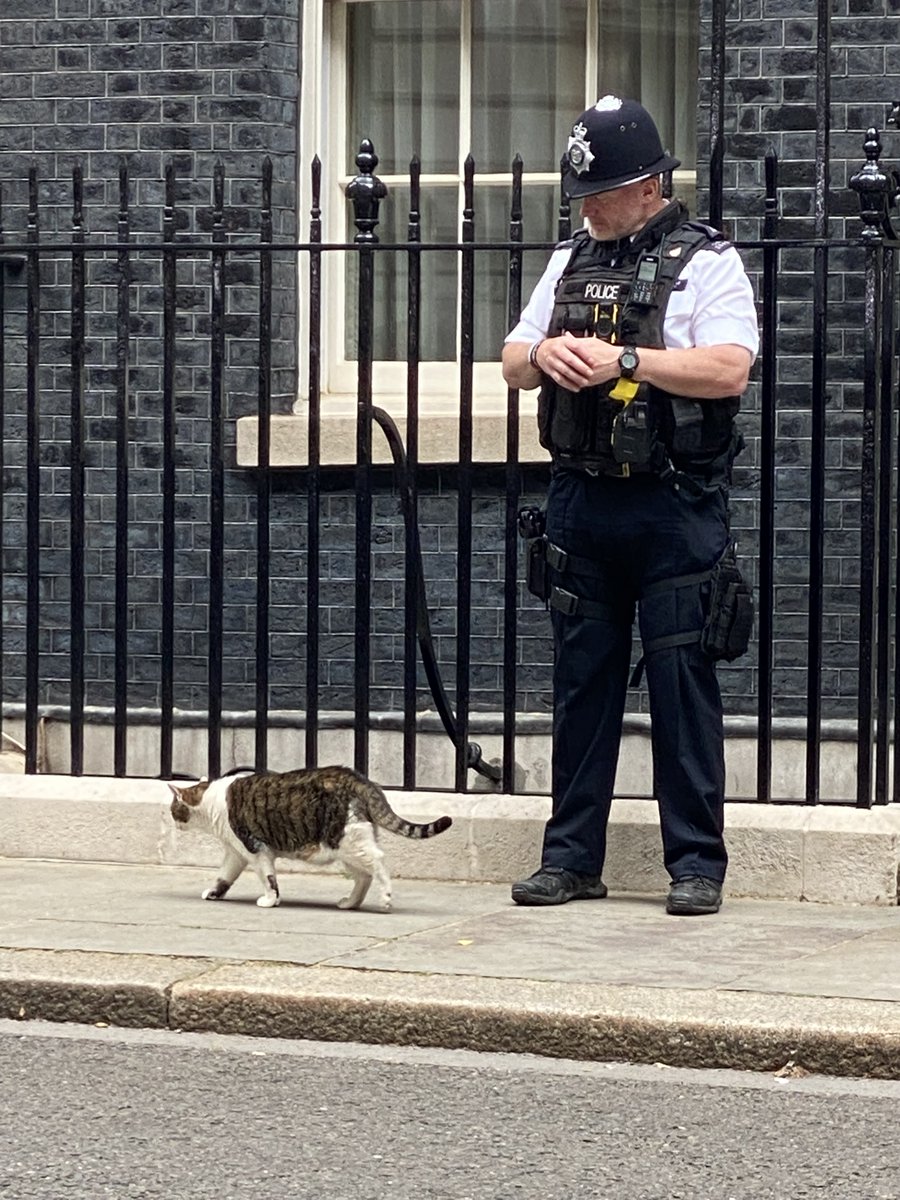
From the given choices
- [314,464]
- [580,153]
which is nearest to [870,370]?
[580,153]

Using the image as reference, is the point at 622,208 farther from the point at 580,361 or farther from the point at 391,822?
the point at 391,822

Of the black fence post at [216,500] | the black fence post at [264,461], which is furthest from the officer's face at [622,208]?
the black fence post at [216,500]

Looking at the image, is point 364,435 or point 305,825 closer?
point 305,825

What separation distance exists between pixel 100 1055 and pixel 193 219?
4.25m

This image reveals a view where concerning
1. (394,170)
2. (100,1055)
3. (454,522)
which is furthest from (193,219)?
(100,1055)

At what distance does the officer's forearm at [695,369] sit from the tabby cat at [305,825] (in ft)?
4.58

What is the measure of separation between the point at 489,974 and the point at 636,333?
1.78 metres

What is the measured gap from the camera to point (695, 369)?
635 cm

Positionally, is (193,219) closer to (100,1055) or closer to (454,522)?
(454,522)

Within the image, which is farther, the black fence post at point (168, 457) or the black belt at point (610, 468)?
the black fence post at point (168, 457)

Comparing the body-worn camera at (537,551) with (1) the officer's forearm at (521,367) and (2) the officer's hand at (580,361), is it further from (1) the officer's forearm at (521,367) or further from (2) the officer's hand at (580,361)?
(2) the officer's hand at (580,361)

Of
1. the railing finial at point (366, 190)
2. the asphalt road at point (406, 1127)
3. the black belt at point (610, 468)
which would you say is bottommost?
the asphalt road at point (406, 1127)

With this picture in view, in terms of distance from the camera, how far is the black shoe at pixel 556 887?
6791mm

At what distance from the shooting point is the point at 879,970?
19.3 ft
